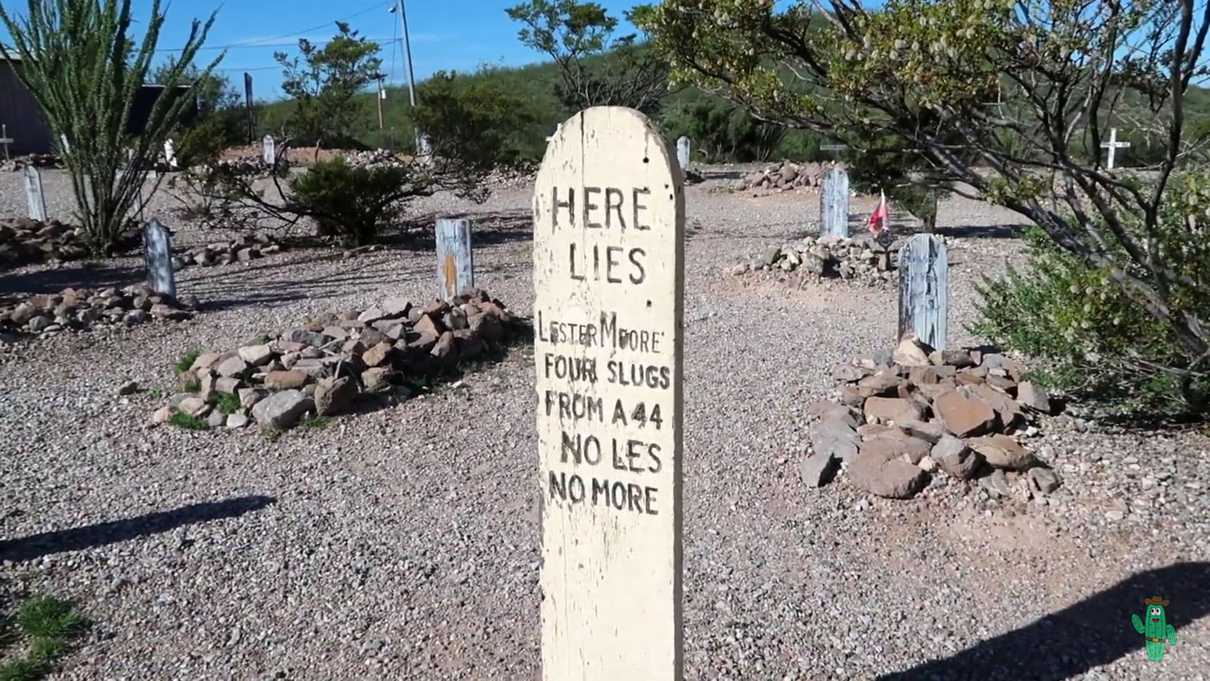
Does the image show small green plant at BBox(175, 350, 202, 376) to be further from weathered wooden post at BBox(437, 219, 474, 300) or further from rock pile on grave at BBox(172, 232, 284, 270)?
rock pile on grave at BBox(172, 232, 284, 270)

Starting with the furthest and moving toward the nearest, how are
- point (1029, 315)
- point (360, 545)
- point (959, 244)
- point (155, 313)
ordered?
point (959, 244)
point (155, 313)
point (1029, 315)
point (360, 545)

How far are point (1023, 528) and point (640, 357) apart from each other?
288 cm

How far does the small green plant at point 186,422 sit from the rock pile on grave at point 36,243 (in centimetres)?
782

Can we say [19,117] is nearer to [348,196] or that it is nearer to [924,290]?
[348,196]

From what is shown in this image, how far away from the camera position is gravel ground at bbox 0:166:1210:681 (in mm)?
3756

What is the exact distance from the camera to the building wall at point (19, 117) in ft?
96.3

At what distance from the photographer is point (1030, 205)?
445 centimetres

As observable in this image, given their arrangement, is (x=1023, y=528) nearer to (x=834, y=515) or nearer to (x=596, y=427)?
(x=834, y=515)

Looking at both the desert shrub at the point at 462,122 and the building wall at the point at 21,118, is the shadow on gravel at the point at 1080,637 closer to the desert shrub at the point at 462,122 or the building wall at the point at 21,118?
the desert shrub at the point at 462,122

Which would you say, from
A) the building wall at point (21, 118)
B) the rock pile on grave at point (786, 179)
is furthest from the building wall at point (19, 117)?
the rock pile on grave at point (786, 179)

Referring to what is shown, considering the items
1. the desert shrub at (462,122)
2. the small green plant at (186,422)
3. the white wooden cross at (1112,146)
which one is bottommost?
the small green plant at (186,422)

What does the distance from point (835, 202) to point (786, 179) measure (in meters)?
7.80

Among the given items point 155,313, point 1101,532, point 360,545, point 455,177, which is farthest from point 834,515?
point 455,177

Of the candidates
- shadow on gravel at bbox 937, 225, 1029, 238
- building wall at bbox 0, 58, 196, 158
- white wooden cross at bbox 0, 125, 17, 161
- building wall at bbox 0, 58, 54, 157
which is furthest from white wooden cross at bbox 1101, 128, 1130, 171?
building wall at bbox 0, 58, 54, 157
